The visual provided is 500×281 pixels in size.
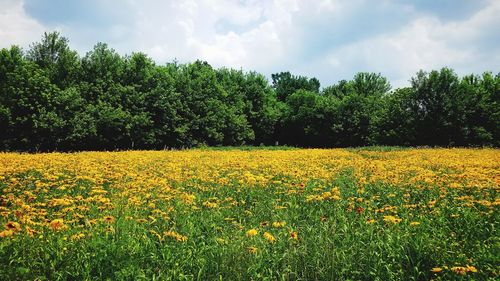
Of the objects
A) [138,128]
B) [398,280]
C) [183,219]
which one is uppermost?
[138,128]

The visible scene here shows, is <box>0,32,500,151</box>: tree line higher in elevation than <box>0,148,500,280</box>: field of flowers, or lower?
higher

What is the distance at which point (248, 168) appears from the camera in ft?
43.3

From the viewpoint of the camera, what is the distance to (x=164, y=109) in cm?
4619

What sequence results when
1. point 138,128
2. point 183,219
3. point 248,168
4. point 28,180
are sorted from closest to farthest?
point 183,219 → point 28,180 → point 248,168 → point 138,128

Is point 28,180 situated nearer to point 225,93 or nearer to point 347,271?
point 347,271

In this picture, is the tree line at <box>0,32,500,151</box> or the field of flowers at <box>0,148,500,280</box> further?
the tree line at <box>0,32,500,151</box>

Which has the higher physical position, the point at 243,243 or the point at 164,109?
the point at 164,109

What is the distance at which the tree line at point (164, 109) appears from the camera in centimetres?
3644

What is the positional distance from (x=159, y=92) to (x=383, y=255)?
4390 centimetres

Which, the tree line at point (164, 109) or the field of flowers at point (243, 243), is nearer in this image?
the field of flowers at point (243, 243)

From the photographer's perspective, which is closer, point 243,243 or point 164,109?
point 243,243

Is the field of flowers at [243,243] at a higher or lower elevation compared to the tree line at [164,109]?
lower

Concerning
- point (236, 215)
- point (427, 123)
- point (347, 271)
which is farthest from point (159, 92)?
point (347, 271)

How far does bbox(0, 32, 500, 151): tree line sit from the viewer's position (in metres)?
36.4
